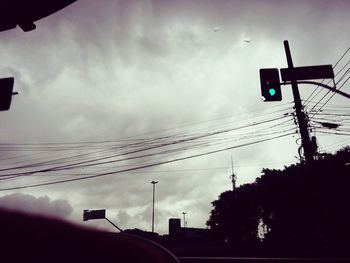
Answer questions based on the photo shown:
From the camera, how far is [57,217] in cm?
98

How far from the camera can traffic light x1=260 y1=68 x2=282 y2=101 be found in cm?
858

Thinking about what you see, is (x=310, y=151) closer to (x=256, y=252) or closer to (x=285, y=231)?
(x=256, y=252)

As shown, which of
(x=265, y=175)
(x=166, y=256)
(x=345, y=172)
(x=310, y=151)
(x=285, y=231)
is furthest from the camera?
(x=265, y=175)

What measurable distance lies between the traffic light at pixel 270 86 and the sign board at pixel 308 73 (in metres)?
1.48

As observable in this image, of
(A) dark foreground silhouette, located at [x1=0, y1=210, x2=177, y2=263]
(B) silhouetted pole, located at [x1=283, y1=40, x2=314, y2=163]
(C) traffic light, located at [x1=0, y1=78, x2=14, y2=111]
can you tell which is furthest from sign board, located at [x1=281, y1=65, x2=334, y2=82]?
(A) dark foreground silhouette, located at [x1=0, y1=210, x2=177, y2=263]

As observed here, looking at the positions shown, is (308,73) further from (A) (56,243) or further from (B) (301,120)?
(A) (56,243)

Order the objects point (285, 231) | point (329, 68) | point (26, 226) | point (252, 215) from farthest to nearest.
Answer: point (252, 215) < point (285, 231) < point (329, 68) < point (26, 226)

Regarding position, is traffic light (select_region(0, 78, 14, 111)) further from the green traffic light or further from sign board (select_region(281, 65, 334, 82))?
sign board (select_region(281, 65, 334, 82))

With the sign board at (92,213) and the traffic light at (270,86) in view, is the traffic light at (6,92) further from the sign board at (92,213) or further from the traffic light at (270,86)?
the sign board at (92,213)

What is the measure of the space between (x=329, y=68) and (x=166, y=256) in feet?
31.2

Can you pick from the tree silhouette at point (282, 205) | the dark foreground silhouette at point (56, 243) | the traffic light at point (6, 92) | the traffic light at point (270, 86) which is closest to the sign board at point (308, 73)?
the traffic light at point (270, 86)

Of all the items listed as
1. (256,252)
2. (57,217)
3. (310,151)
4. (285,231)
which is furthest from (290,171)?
(57,217)

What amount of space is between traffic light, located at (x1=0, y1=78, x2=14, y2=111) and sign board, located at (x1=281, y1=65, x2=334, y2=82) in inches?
320

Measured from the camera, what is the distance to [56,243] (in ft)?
3.10
